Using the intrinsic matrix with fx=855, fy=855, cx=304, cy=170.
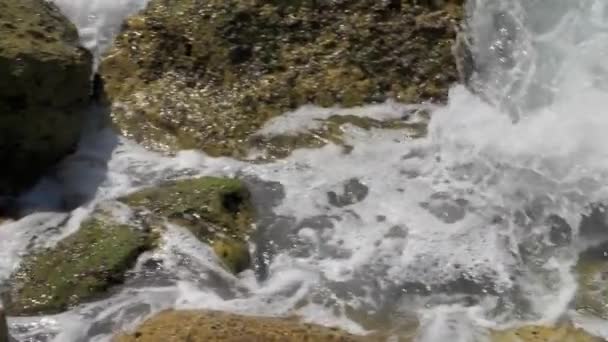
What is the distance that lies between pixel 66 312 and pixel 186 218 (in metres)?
0.98

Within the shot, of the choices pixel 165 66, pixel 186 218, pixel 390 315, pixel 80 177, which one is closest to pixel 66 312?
pixel 186 218

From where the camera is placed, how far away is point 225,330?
14.8 ft

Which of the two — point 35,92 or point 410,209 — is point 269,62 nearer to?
point 410,209

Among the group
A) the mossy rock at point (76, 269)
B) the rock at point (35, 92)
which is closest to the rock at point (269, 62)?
the rock at point (35, 92)

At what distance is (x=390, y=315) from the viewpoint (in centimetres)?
504

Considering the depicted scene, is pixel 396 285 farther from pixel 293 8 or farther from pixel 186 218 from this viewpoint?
pixel 293 8

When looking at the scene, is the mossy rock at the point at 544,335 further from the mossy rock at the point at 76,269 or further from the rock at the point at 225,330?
the mossy rock at the point at 76,269

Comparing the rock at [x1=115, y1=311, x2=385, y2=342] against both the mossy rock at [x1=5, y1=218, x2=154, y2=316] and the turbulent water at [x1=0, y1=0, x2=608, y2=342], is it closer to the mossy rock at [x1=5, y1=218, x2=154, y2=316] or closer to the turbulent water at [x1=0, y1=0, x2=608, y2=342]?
the turbulent water at [x1=0, y1=0, x2=608, y2=342]

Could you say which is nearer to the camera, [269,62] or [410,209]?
[410,209]

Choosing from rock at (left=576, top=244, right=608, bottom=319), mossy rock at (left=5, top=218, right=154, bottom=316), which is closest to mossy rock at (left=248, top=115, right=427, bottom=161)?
mossy rock at (left=5, top=218, right=154, bottom=316)

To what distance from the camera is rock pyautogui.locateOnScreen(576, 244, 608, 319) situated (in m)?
5.04

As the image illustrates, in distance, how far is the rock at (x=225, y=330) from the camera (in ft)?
14.6

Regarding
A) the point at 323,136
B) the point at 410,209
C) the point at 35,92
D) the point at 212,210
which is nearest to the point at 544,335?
the point at 410,209

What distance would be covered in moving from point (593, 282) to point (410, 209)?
1316 mm
